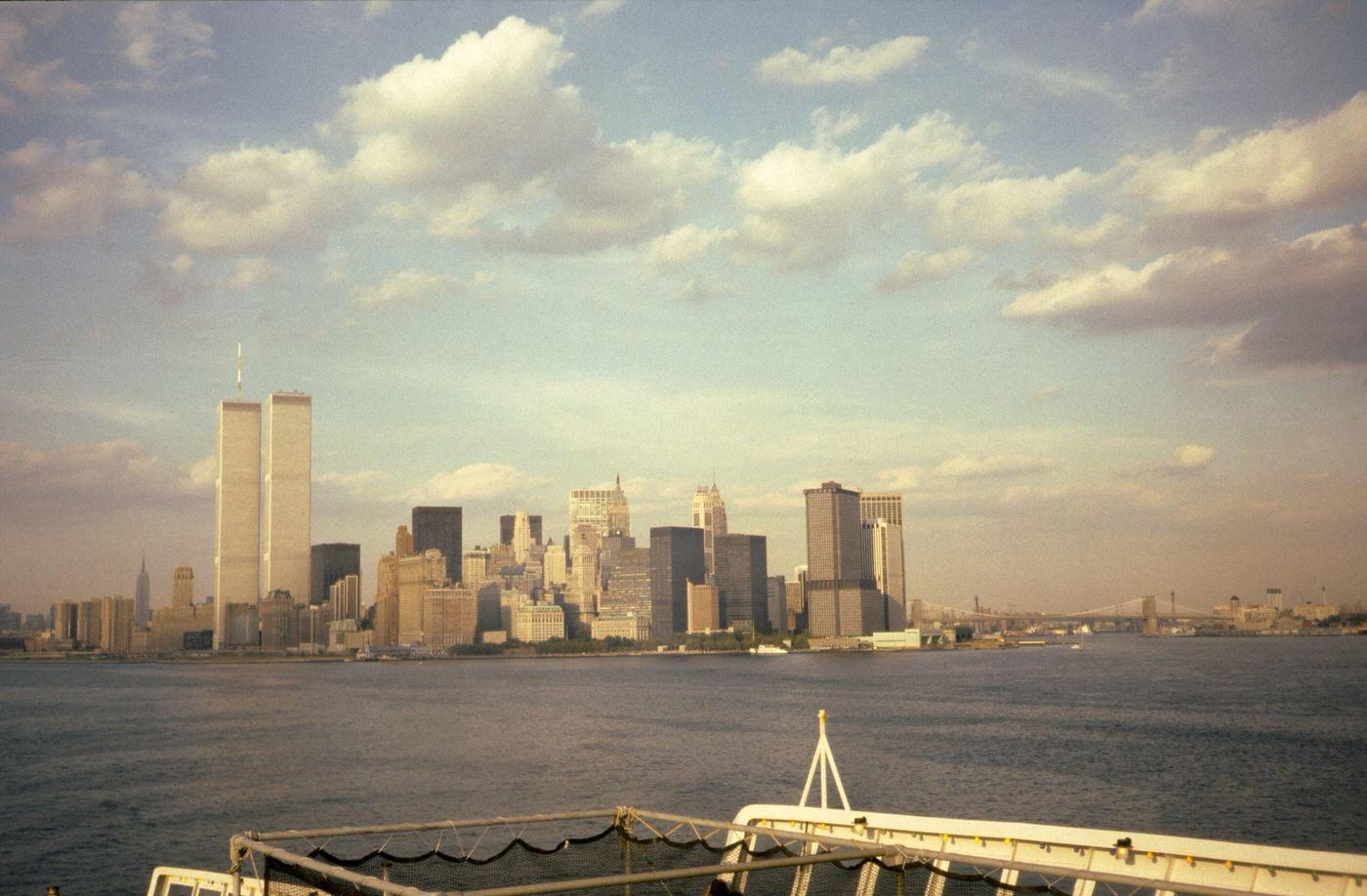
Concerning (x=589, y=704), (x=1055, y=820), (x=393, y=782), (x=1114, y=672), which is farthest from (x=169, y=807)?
(x=1114, y=672)

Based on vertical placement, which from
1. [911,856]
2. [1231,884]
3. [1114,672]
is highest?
[911,856]

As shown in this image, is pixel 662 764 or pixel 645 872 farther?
pixel 662 764

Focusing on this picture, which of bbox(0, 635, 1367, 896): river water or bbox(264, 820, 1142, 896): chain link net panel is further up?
bbox(264, 820, 1142, 896): chain link net panel

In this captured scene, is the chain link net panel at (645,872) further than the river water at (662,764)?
No

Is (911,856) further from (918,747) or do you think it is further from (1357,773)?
(918,747)

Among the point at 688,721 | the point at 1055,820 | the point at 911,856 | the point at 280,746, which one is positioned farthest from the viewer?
the point at 688,721

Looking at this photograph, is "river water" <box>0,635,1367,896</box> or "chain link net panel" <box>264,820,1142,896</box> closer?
"chain link net panel" <box>264,820,1142,896</box>

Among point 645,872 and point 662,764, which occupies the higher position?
point 645,872

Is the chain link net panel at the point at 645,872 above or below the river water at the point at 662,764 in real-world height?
above
